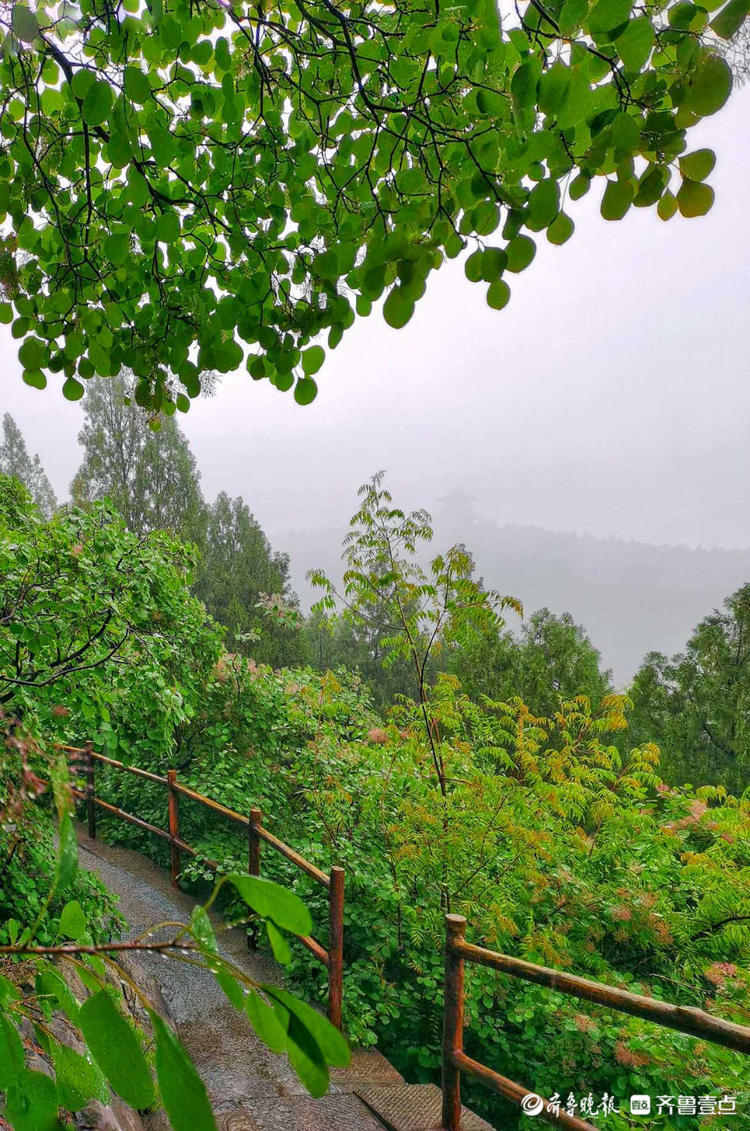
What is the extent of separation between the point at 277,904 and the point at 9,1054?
0.22 metres

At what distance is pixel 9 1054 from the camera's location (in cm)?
41

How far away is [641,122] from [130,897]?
5321 millimetres

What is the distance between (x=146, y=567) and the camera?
12.3ft

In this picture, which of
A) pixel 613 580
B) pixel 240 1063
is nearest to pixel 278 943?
pixel 240 1063

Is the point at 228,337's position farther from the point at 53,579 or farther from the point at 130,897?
the point at 130,897

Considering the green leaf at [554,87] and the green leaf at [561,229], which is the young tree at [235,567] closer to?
the green leaf at [561,229]

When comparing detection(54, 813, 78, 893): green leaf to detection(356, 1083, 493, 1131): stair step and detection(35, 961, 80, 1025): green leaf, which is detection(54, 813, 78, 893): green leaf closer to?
detection(35, 961, 80, 1025): green leaf

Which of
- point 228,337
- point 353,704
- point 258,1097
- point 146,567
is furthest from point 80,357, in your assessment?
point 353,704

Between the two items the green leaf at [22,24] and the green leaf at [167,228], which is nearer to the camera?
the green leaf at [22,24]

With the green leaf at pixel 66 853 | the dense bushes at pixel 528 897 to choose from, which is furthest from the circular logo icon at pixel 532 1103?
the green leaf at pixel 66 853

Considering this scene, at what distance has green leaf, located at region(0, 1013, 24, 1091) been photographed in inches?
15.5

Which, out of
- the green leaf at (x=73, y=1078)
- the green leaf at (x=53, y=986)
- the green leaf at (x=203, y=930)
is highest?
the green leaf at (x=203, y=930)

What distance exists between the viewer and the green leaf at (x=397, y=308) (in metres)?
1.03

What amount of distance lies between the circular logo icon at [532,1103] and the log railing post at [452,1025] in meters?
0.39
